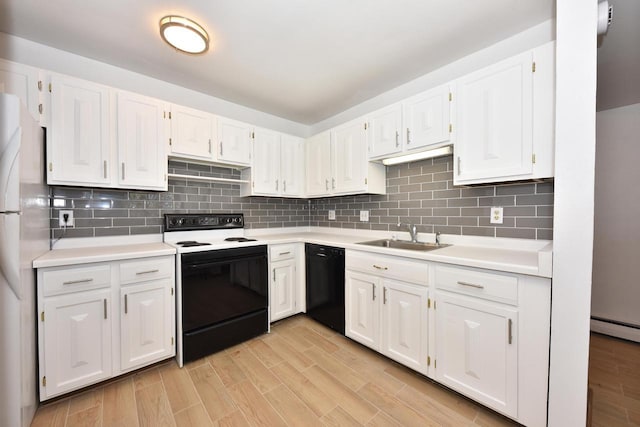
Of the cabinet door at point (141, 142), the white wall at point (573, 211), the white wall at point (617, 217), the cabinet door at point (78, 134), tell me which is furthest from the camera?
the white wall at point (617, 217)

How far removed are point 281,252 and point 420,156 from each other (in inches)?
65.1

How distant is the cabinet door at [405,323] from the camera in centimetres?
172

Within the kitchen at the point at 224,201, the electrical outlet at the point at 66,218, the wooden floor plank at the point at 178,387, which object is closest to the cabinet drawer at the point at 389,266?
the kitchen at the point at 224,201

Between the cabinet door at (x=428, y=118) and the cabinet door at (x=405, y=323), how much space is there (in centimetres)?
112

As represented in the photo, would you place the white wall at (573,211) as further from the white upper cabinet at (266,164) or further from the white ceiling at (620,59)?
the white upper cabinet at (266,164)

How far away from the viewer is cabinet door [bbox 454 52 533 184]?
1.50m

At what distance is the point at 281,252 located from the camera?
2.61 meters

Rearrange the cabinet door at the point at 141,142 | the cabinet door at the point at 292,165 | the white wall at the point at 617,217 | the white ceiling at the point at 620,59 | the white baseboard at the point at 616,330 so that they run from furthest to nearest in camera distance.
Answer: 1. the cabinet door at the point at 292,165
2. the white wall at the point at 617,217
3. the white baseboard at the point at 616,330
4. the cabinet door at the point at 141,142
5. the white ceiling at the point at 620,59

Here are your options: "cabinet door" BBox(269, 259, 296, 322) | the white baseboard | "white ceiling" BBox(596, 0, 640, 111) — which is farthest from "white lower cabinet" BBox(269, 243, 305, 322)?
the white baseboard

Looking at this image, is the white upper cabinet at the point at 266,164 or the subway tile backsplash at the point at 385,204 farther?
the white upper cabinet at the point at 266,164

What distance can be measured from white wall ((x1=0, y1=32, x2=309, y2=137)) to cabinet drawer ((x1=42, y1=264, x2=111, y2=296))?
1589mm

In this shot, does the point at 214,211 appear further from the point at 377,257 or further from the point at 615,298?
the point at 615,298

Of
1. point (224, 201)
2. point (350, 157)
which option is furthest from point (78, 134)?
point (350, 157)

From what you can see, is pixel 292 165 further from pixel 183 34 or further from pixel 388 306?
pixel 388 306
